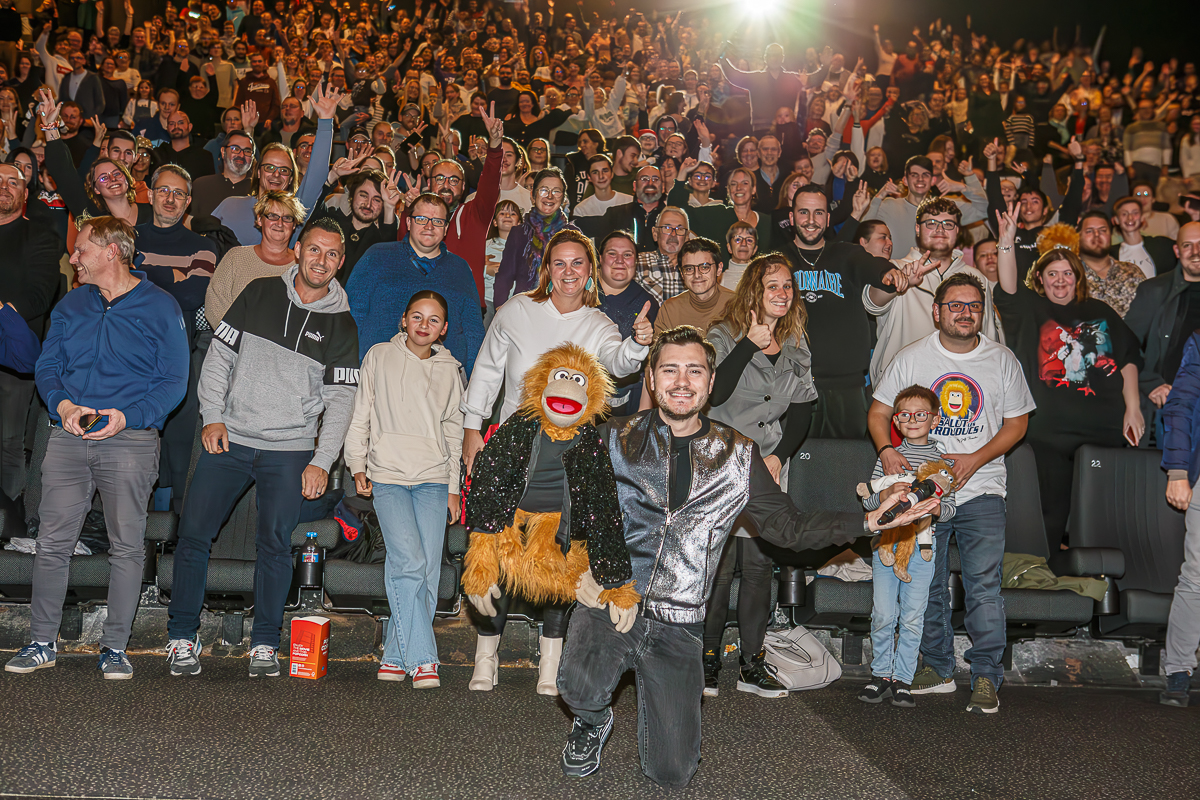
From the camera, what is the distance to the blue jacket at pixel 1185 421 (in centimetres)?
477

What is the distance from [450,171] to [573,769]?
400cm

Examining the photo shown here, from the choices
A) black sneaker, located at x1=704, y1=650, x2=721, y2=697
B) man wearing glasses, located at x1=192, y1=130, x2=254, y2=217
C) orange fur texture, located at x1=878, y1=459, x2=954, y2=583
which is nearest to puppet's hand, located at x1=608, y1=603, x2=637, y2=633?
black sneaker, located at x1=704, y1=650, x2=721, y2=697

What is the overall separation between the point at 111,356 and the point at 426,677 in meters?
2.07

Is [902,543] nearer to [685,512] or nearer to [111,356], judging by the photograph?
[685,512]

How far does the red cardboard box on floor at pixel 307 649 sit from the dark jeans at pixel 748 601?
1.79m

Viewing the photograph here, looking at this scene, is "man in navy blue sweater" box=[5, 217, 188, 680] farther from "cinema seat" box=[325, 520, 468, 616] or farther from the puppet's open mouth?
the puppet's open mouth

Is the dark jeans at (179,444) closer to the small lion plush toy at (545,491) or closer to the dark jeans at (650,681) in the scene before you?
the small lion plush toy at (545,491)

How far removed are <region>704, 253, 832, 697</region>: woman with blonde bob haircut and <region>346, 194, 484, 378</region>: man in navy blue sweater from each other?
1.35 m

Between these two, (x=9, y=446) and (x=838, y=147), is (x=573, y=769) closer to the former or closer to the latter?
(x=9, y=446)

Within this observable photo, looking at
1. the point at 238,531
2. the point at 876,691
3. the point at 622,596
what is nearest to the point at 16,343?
the point at 238,531

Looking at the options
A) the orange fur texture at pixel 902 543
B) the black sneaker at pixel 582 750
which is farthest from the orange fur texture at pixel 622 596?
the orange fur texture at pixel 902 543

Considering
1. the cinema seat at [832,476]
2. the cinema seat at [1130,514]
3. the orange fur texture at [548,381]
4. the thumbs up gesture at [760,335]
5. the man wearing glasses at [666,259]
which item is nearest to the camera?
the orange fur texture at [548,381]

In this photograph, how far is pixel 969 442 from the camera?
179 inches

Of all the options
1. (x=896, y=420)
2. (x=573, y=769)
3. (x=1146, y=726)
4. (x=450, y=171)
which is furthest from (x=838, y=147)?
(x=573, y=769)
